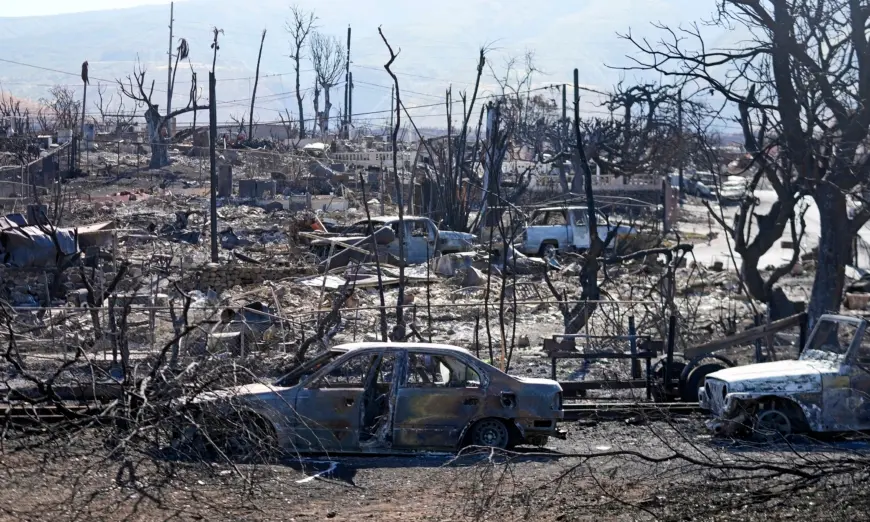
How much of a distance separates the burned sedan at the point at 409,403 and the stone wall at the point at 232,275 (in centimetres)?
1262

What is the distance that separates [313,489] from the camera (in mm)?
9102

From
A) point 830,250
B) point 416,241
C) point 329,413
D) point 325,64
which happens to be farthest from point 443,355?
point 325,64

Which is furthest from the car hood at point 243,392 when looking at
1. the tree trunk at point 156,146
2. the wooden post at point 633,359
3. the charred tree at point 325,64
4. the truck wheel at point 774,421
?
the charred tree at point 325,64

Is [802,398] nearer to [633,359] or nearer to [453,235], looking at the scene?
[633,359]

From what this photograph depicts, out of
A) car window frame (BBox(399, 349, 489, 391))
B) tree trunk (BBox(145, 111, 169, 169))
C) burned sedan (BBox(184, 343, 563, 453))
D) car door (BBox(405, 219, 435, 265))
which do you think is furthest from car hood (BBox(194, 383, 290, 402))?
tree trunk (BBox(145, 111, 169, 169))

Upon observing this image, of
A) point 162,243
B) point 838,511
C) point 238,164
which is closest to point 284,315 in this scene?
point 838,511

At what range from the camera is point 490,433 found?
1073 cm

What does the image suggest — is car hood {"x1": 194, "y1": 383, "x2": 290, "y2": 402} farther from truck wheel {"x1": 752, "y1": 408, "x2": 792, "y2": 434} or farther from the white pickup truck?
the white pickup truck

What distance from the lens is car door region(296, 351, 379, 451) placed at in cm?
1038

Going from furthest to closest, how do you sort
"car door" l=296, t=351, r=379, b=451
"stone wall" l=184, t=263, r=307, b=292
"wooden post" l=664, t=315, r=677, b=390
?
"stone wall" l=184, t=263, r=307, b=292
"wooden post" l=664, t=315, r=677, b=390
"car door" l=296, t=351, r=379, b=451

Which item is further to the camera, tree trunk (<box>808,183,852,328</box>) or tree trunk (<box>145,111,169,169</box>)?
tree trunk (<box>145,111,169,169</box>)

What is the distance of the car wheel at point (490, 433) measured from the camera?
1068 cm

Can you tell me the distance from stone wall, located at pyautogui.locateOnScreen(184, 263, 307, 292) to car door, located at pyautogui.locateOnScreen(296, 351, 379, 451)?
505 inches

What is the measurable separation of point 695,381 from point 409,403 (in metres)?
4.86
